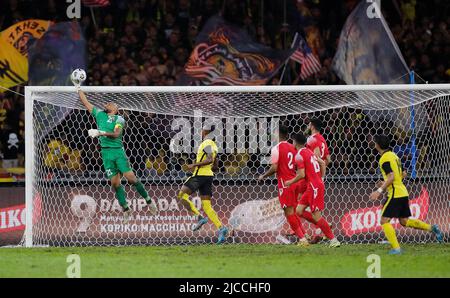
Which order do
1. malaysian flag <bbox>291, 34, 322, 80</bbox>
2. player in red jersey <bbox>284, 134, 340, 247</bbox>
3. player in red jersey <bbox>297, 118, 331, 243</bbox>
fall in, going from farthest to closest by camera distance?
malaysian flag <bbox>291, 34, 322, 80</bbox> → player in red jersey <bbox>297, 118, 331, 243</bbox> → player in red jersey <bbox>284, 134, 340, 247</bbox>

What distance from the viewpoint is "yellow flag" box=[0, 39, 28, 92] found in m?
16.8

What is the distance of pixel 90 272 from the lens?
1096cm

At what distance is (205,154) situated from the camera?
1397 cm

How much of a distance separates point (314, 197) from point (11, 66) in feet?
19.6

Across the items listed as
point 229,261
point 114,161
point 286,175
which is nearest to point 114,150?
point 114,161

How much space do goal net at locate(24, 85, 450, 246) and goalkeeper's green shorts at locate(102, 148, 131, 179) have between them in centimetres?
66

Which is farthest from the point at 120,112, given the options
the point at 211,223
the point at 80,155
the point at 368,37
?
the point at 368,37

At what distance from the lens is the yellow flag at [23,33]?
17.0 meters

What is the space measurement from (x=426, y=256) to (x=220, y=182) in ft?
11.2

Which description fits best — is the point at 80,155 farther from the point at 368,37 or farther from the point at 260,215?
the point at 368,37

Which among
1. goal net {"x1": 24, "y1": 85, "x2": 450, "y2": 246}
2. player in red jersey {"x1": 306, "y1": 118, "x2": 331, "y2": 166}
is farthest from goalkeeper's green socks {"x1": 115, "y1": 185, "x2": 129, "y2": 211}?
player in red jersey {"x1": 306, "y1": 118, "x2": 331, "y2": 166}

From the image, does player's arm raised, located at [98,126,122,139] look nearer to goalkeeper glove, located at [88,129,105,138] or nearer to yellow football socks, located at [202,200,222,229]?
goalkeeper glove, located at [88,129,105,138]

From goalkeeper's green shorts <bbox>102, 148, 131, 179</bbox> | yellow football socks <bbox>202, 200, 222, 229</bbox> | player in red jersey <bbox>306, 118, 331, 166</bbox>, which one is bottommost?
yellow football socks <bbox>202, 200, 222, 229</bbox>

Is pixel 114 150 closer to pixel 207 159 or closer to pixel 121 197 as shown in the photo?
pixel 121 197
